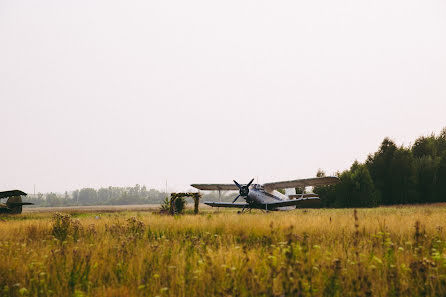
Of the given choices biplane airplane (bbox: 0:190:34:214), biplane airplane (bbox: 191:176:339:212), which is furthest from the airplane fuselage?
biplane airplane (bbox: 0:190:34:214)

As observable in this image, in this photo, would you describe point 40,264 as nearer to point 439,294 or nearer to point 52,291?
point 52,291

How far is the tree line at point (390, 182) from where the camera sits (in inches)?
1644

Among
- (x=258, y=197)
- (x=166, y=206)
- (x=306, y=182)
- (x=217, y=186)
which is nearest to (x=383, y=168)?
(x=306, y=182)

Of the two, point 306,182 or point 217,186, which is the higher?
point 306,182

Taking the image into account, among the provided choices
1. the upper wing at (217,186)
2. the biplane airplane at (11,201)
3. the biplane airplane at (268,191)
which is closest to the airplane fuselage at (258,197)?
the biplane airplane at (268,191)

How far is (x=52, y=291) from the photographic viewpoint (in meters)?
4.43

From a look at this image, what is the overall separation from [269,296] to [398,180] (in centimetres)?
4726

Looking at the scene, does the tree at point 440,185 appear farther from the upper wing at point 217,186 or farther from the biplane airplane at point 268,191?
the upper wing at point 217,186

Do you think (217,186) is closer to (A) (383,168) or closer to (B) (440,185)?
Result: (A) (383,168)

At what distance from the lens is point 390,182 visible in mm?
46281

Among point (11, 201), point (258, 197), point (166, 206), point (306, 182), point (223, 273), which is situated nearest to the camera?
point (223, 273)

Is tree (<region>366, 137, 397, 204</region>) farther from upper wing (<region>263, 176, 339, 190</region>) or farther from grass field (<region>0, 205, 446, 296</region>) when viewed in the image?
grass field (<region>0, 205, 446, 296</region>)

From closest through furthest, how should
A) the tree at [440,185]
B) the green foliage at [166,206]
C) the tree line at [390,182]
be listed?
the green foliage at [166,206] → the tree line at [390,182] → the tree at [440,185]

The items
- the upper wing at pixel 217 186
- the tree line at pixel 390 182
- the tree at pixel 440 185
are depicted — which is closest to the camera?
the upper wing at pixel 217 186
